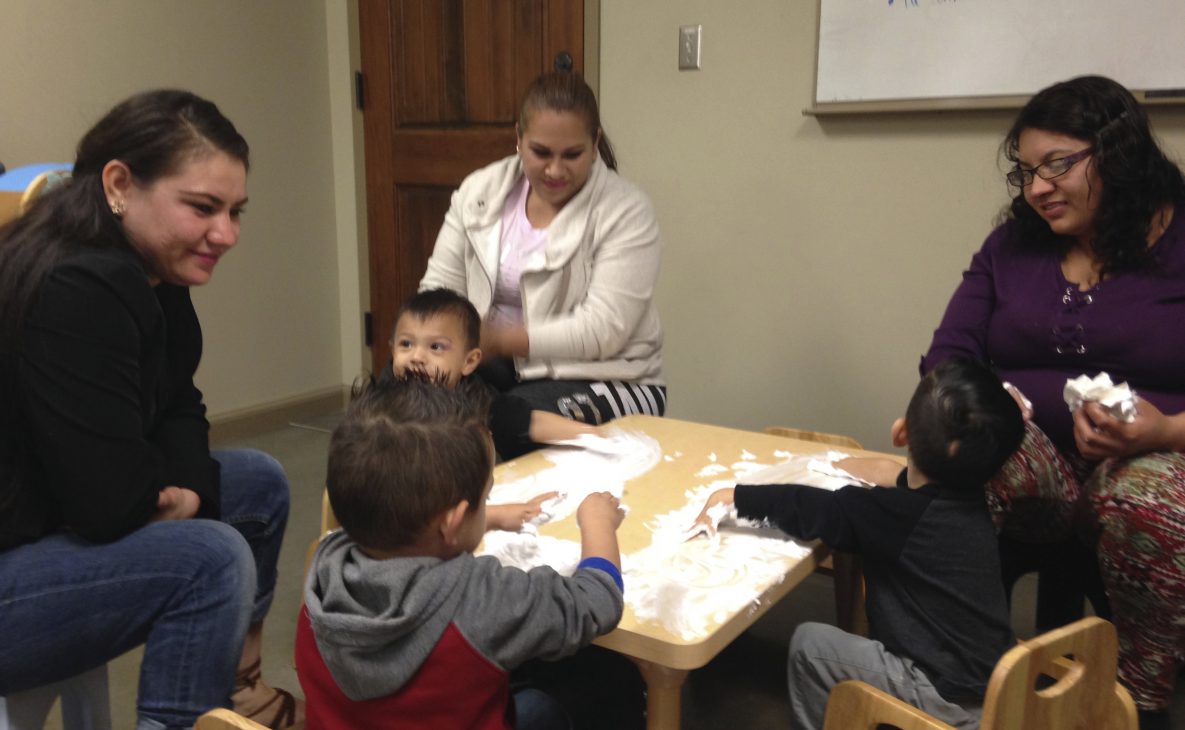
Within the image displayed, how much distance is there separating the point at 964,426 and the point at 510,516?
0.63 metres

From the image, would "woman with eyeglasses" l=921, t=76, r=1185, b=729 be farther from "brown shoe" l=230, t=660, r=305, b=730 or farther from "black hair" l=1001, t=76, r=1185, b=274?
"brown shoe" l=230, t=660, r=305, b=730

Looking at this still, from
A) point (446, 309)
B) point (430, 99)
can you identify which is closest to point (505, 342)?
point (446, 309)

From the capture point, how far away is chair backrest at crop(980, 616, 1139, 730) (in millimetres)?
1046

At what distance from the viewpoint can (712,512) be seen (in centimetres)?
132

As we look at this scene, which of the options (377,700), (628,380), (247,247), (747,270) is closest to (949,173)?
(747,270)

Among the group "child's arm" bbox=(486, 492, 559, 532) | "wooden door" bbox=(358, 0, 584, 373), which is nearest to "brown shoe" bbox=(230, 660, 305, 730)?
"child's arm" bbox=(486, 492, 559, 532)

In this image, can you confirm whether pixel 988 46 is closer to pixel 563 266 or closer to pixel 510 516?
pixel 563 266

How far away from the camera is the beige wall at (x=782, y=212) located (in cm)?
246

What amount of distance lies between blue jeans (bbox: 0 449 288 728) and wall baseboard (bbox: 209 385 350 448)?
2.07m

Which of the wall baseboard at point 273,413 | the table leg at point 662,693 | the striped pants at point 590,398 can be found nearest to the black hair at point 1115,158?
the striped pants at point 590,398

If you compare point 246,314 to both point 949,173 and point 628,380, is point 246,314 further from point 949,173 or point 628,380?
point 949,173

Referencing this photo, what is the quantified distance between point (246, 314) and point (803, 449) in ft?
8.17

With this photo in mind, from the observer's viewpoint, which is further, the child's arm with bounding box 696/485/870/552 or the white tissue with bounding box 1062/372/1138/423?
the white tissue with bounding box 1062/372/1138/423

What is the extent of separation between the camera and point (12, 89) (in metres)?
2.72
